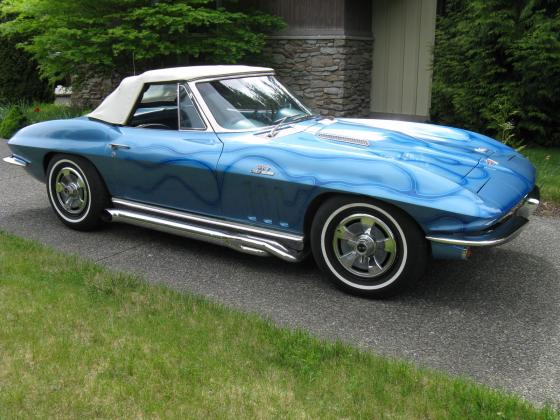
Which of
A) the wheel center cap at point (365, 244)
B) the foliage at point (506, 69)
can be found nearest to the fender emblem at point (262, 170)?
the wheel center cap at point (365, 244)

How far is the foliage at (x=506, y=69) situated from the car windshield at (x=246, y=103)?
380 cm

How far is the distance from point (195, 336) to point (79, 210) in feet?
8.38

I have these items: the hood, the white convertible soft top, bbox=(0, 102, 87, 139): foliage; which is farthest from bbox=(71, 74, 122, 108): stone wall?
the hood

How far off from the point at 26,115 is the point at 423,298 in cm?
1029

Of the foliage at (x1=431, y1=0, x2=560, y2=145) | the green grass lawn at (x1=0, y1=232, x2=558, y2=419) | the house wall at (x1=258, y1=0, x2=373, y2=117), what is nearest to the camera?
the green grass lawn at (x1=0, y1=232, x2=558, y2=419)

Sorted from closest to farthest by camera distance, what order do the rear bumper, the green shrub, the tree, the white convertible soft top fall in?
the rear bumper, the white convertible soft top, the green shrub, the tree

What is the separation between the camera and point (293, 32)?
38.3ft

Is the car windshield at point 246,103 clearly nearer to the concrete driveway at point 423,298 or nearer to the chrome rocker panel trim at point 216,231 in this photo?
the chrome rocker panel trim at point 216,231

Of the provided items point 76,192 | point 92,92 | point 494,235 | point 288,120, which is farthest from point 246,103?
point 92,92

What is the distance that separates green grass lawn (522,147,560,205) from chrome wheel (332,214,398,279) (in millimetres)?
3340

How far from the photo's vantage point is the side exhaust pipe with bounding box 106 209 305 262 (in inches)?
169

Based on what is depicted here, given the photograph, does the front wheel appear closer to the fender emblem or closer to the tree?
the fender emblem

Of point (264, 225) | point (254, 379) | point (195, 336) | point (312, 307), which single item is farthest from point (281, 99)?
point (254, 379)

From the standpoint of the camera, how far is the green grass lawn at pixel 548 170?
21.3ft
